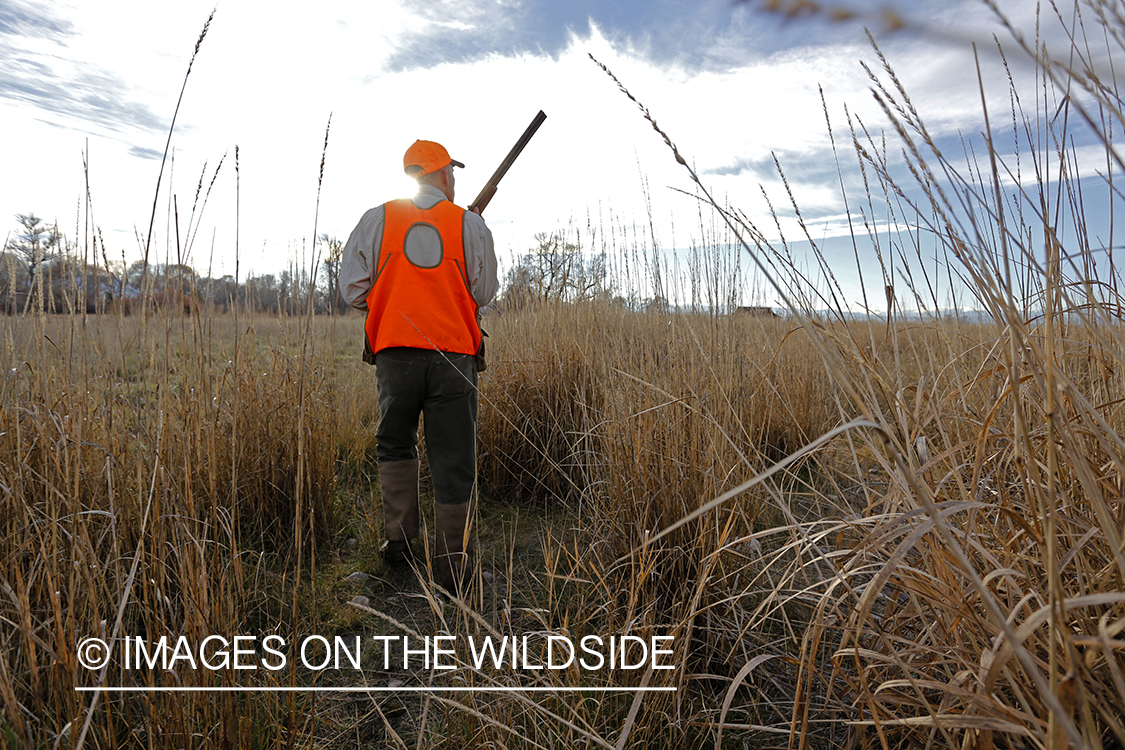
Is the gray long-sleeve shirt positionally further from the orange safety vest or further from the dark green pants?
the dark green pants

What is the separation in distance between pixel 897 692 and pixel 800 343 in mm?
3503

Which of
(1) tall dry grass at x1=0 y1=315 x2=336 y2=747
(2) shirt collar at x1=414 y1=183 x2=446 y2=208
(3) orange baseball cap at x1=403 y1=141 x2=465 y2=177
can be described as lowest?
(1) tall dry grass at x1=0 y1=315 x2=336 y2=747

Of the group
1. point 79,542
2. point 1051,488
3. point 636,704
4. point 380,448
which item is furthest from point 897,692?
point 380,448

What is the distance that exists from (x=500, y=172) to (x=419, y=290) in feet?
4.49

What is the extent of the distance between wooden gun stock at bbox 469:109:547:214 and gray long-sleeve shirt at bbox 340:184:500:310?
738mm

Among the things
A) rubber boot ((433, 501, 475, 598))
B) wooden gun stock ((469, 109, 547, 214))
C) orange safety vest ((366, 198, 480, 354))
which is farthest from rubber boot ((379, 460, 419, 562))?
wooden gun stock ((469, 109, 547, 214))

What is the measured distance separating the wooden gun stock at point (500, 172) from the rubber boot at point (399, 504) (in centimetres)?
173

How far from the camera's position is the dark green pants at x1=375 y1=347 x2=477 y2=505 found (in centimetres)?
270

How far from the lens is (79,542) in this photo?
4.55ft

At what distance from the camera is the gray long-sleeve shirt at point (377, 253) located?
2.75m

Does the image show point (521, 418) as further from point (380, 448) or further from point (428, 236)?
point (428, 236)

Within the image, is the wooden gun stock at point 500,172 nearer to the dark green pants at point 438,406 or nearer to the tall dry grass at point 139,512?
the dark green pants at point 438,406

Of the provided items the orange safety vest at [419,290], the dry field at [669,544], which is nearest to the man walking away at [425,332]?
the orange safety vest at [419,290]

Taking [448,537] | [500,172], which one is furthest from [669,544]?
[500,172]
